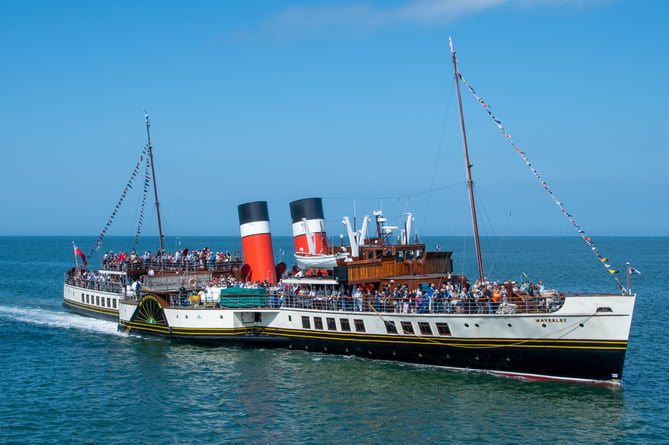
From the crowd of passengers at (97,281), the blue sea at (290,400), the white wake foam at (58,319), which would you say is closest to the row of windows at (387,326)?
the blue sea at (290,400)

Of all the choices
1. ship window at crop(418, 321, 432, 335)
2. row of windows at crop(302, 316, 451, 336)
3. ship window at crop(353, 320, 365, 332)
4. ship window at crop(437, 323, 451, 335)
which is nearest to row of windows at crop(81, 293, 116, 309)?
row of windows at crop(302, 316, 451, 336)

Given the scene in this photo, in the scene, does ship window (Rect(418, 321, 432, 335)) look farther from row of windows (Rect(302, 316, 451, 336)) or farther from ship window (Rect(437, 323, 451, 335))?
ship window (Rect(437, 323, 451, 335))

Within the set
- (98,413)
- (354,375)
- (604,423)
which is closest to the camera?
(604,423)

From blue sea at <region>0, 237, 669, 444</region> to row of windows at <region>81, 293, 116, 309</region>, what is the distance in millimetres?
8444

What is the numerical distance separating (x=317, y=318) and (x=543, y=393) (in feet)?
40.2

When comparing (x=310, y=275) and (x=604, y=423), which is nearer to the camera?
(x=604, y=423)

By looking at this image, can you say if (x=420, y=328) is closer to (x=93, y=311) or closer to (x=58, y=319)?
(x=93, y=311)

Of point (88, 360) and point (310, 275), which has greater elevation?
point (310, 275)

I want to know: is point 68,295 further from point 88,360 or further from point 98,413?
point 98,413

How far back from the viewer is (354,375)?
29969 mm

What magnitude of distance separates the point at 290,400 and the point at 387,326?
713 cm

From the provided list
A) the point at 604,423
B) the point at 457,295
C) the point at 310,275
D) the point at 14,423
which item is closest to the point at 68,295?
the point at 310,275

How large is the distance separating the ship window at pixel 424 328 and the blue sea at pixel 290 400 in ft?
5.89

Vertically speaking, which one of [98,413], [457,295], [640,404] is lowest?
[640,404]
